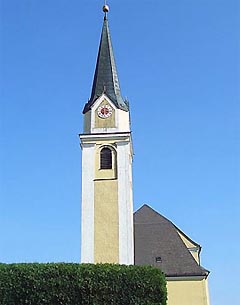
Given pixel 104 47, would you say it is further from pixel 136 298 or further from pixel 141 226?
pixel 136 298

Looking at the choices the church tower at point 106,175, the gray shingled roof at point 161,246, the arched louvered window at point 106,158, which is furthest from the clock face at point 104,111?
the gray shingled roof at point 161,246

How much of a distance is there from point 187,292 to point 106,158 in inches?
358

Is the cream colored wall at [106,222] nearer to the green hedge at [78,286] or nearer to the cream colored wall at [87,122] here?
the cream colored wall at [87,122]

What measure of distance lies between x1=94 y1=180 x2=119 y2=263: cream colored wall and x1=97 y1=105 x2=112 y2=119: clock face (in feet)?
14.2

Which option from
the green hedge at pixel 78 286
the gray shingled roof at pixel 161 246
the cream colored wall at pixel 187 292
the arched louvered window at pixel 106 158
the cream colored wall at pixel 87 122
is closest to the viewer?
the green hedge at pixel 78 286

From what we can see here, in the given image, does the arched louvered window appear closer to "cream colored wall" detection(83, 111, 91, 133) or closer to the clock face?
"cream colored wall" detection(83, 111, 91, 133)

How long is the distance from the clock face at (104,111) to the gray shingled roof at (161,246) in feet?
24.1

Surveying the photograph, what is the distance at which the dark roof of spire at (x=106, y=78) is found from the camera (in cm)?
3259

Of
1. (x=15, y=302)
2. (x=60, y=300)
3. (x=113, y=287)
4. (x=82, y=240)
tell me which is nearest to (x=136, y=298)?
(x=113, y=287)

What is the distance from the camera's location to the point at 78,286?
21469 millimetres

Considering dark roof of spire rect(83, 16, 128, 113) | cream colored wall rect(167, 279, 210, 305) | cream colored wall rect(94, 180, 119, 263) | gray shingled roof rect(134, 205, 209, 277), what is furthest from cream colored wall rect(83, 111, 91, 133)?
cream colored wall rect(167, 279, 210, 305)

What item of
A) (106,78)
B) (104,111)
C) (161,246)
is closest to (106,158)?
(104,111)

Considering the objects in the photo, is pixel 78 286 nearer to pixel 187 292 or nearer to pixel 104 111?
pixel 187 292

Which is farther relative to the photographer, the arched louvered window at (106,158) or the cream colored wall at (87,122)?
the cream colored wall at (87,122)
